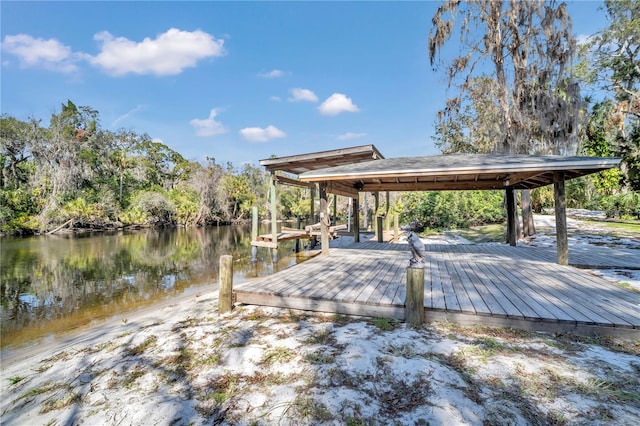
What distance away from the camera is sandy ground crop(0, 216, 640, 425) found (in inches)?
83.4

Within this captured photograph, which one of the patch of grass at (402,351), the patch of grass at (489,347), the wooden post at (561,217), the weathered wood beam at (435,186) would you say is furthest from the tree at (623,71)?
the patch of grass at (402,351)

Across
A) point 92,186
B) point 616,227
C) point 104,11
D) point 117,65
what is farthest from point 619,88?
point 92,186

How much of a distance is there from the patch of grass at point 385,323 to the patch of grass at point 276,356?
1.16m

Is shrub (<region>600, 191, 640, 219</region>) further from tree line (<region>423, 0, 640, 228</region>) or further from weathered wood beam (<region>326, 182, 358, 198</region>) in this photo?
weathered wood beam (<region>326, 182, 358, 198</region>)

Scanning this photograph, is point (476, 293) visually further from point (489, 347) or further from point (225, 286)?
point (225, 286)

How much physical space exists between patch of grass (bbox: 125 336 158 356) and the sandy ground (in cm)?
2

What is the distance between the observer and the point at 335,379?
8.29 ft

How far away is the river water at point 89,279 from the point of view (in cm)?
640

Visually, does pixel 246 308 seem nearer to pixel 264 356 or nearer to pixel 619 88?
pixel 264 356

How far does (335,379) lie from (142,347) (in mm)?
2470

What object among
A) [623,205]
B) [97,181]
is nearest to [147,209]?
[97,181]

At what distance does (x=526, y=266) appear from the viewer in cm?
590

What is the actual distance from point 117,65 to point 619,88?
3456 centimetres

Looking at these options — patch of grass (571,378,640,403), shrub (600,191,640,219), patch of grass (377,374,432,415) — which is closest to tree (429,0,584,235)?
shrub (600,191,640,219)
